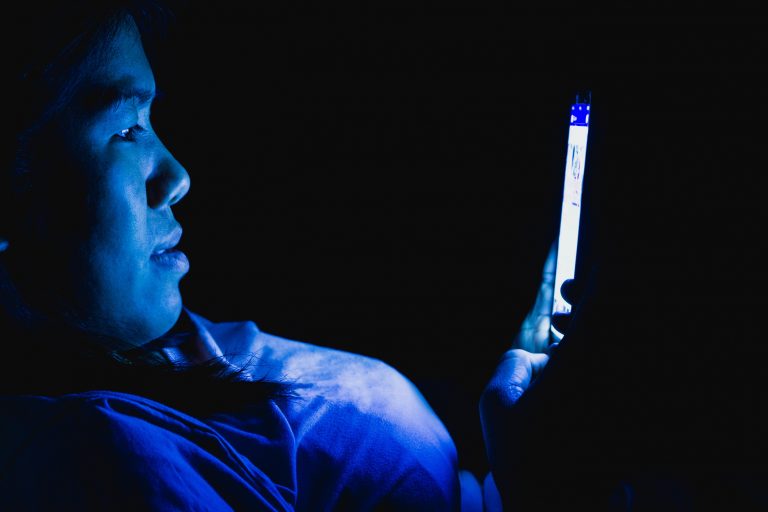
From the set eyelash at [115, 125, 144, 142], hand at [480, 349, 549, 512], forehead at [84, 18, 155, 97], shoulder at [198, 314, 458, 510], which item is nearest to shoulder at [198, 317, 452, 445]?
shoulder at [198, 314, 458, 510]

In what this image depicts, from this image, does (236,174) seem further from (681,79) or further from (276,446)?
(681,79)

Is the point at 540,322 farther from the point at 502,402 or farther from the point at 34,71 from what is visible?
the point at 34,71

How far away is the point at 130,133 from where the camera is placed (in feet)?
2.92

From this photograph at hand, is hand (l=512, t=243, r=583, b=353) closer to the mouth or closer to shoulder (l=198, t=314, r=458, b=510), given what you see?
shoulder (l=198, t=314, r=458, b=510)

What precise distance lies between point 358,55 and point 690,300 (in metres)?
0.90

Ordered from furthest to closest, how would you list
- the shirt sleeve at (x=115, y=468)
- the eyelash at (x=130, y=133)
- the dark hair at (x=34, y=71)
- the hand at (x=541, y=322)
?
the hand at (x=541, y=322)
the eyelash at (x=130, y=133)
the dark hair at (x=34, y=71)
the shirt sleeve at (x=115, y=468)

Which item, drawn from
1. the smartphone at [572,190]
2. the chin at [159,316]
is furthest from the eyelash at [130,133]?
the smartphone at [572,190]

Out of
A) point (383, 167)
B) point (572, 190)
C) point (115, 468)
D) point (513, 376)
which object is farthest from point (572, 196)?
point (115, 468)

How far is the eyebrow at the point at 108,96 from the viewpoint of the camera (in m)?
0.78

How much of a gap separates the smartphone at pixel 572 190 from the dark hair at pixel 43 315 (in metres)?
0.58

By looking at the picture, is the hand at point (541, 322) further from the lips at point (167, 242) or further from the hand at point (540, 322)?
the lips at point (167, 242)

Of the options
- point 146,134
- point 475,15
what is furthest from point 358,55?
point 146,134

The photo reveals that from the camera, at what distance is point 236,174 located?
4.46 feet

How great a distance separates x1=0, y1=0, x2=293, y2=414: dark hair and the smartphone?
58cm
